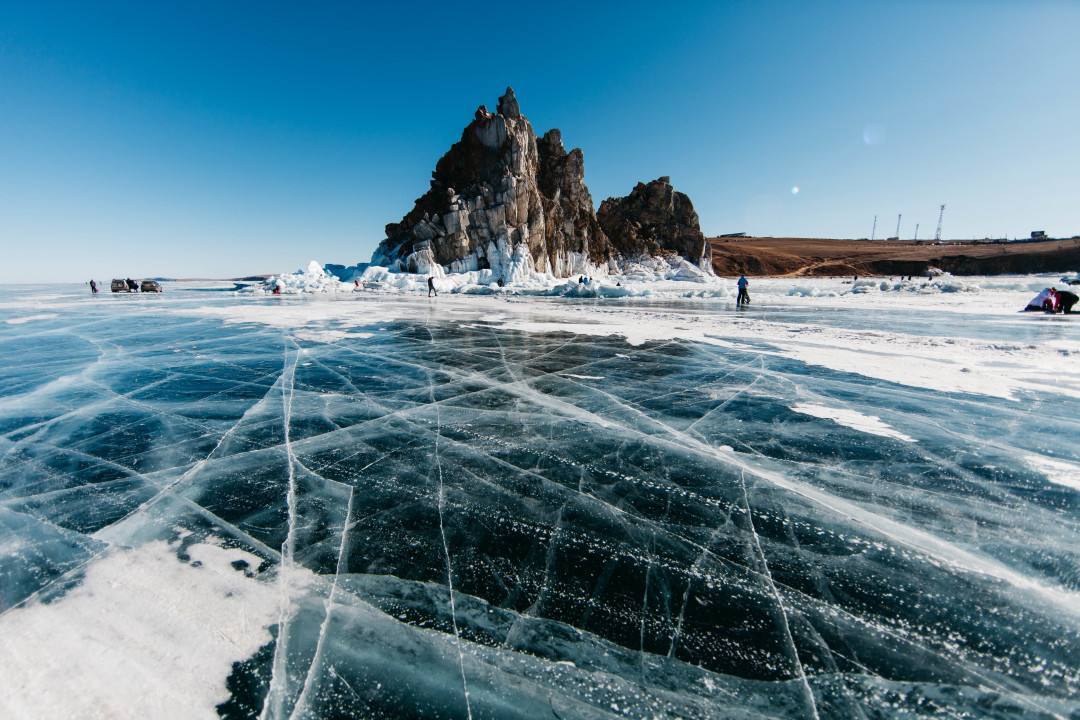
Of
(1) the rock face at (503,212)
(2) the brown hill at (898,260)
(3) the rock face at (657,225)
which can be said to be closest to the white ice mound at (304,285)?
(1) the rock face at (503,212)

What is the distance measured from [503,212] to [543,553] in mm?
49076

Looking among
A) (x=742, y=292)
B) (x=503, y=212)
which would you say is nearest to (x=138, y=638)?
(x=742, y=292)

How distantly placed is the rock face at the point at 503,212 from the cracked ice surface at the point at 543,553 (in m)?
41.0

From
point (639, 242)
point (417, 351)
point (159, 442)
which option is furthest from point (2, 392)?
point (639, 242)

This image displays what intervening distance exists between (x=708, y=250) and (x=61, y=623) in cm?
7408

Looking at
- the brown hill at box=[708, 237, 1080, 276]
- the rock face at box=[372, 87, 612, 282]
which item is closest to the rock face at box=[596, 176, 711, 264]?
the rock face at box=[372, 87, 612, 282]

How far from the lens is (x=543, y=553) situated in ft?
7.36

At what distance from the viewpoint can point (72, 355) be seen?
312 inches

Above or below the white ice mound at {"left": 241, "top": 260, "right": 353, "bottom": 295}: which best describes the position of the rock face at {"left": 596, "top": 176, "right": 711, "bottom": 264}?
above

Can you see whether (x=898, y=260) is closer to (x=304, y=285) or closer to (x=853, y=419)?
(x=304, y=285)

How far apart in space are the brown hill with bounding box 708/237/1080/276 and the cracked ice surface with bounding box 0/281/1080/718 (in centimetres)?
7728

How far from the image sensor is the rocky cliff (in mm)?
47094

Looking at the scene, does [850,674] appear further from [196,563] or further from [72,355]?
[72,355]

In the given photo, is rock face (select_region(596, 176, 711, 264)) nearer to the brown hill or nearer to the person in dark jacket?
the brown hill
